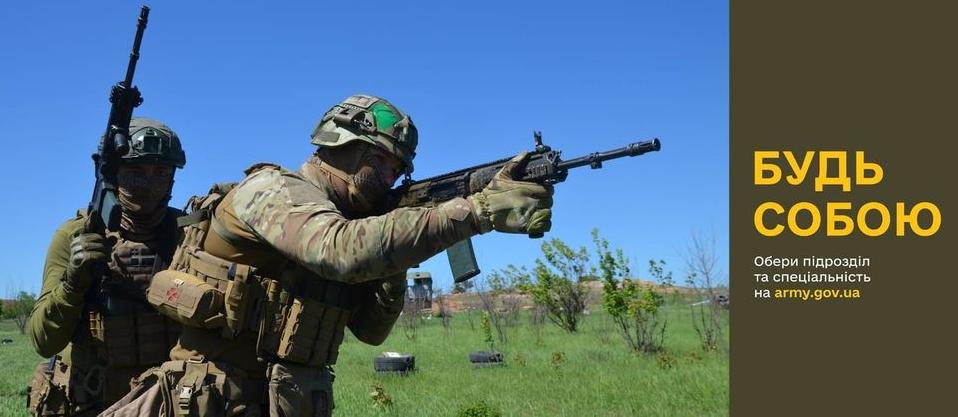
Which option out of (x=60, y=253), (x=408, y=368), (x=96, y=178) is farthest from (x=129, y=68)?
(x=408, y=368)

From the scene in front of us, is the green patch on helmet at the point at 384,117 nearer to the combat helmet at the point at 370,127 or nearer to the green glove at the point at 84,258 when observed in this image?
the combat helmet at the point at 370,127

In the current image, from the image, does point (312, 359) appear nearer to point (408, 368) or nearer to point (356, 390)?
point (356, 390)

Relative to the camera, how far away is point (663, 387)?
966 centimetres

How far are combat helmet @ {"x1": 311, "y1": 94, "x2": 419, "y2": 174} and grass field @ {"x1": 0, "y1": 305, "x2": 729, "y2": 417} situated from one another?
516cm

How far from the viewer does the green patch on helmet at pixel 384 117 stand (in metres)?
3.25

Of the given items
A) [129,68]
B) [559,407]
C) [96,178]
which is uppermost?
[129,68]

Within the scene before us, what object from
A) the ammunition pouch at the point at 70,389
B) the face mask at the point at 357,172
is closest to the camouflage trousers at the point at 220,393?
the face mask at the point at 357,172

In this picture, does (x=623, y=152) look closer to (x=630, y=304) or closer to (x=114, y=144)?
(x=114, y=144)

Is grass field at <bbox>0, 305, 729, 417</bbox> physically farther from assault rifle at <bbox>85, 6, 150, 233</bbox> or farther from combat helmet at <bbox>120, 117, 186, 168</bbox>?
assault rifle at <bbox>85, 6, 150, 233</bbox>

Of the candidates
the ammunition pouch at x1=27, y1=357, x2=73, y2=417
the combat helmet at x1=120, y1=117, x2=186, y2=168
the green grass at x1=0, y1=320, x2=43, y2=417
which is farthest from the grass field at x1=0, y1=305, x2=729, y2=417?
the combat helmet at x1=120, y1=117, x2=186, y2=168

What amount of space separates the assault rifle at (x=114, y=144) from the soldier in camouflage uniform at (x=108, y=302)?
0.14m

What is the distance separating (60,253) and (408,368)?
303 inches
